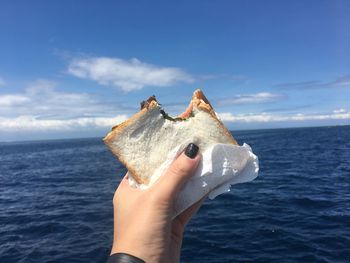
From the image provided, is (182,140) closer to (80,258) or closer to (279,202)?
(80,258)

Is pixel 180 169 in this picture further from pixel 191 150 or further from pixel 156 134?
pixel 156 134

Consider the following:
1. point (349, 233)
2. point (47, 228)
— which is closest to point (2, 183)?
point (47, 228)

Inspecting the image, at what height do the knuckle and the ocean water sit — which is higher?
the knuckle

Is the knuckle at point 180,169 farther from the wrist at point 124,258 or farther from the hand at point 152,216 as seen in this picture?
the wrist at point 124,258

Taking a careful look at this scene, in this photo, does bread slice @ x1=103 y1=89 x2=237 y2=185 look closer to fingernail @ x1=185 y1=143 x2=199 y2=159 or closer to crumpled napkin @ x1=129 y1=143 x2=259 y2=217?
crumpled napkin @ x1=129 y1=143 x2=259 y2=217

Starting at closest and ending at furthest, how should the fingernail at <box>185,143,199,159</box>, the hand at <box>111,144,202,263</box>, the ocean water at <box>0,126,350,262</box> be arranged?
the hand at <box>111,144,202,263</box> < the fingernail at <box>185,143,199,159</box> < the ocean water at <box>0,126,350,262</box>

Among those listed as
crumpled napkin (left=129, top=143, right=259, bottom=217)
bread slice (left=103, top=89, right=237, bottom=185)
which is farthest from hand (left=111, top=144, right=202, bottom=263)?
bread slice (left=103, top=89, right=237, bottom=185)

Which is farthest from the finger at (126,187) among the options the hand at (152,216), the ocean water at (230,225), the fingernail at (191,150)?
the ocean water at (230,225)

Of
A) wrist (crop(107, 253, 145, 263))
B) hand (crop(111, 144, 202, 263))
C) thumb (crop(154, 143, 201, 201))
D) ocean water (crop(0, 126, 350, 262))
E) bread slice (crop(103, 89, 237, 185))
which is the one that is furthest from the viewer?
ocean water (crop(0, 126, 350, 262))
